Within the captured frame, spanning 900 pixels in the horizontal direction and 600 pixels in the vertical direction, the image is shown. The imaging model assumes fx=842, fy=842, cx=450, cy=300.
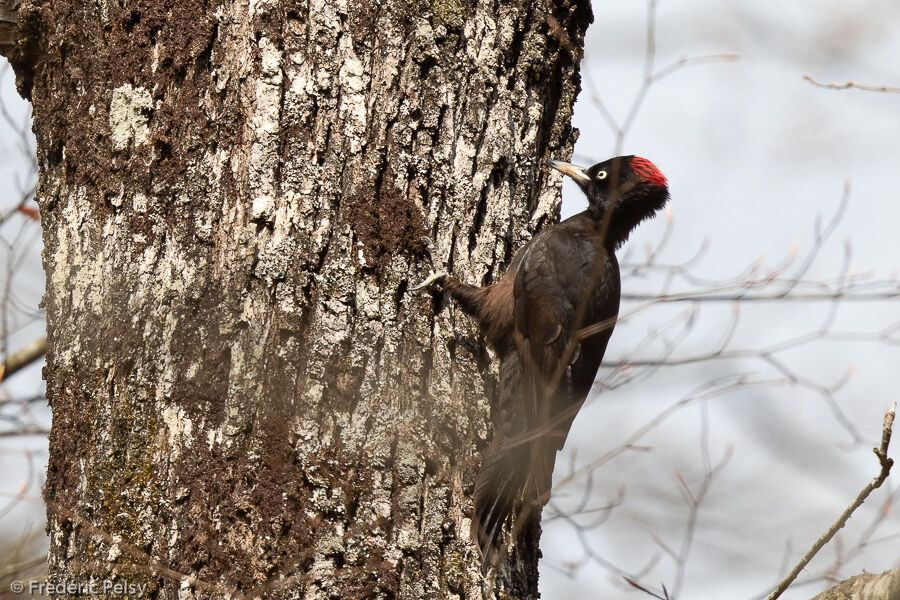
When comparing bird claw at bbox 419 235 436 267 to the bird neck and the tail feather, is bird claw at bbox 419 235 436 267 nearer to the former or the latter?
the tail feather

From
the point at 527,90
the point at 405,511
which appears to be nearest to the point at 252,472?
the point at 405,511

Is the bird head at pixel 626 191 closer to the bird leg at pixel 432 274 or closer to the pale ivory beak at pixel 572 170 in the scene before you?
the pale ivory beak at pixel 572 170

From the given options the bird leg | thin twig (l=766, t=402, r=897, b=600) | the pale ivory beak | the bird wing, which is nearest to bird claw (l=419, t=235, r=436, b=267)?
the bird leg

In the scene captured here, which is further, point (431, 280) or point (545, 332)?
point (545, 332)

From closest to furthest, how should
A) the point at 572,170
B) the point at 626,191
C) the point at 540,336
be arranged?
the point at 540,336 < the point at 572,170 < the point at 626,191

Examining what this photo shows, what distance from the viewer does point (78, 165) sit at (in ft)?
7.89

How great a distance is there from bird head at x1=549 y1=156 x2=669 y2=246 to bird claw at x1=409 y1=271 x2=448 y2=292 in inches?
62.2

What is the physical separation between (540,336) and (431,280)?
0.94 m

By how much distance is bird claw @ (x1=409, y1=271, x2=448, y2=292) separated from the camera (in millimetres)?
2365

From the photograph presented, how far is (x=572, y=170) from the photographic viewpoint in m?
3.41

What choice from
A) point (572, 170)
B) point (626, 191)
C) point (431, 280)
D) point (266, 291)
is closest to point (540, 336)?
point (572, 170)

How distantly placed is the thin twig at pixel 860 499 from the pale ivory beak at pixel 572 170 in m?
1.31

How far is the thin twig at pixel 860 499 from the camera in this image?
2.03 m

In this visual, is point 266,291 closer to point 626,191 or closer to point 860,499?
point 860,499
